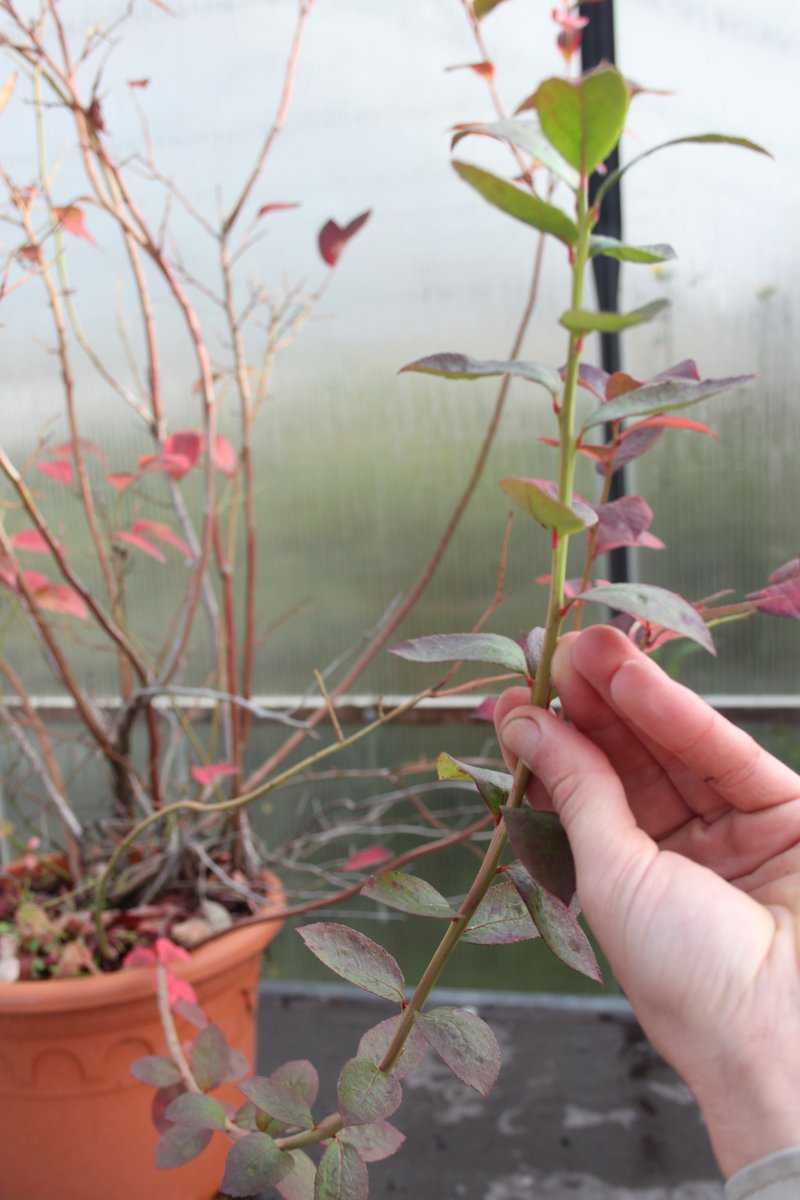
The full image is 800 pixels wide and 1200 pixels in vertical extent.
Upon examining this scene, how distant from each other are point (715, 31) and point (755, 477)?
0.58 meters

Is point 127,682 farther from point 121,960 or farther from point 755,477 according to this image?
point 755,477

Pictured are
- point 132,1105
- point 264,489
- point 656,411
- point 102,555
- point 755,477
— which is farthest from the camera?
point 264,489

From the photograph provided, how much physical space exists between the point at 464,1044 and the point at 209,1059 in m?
0.34

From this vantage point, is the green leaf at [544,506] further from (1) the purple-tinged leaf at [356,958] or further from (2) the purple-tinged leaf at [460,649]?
(1) the purple-tinged leaf at [356,958]

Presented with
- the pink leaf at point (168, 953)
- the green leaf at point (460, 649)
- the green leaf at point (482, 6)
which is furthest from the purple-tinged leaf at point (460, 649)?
the pink leaf at point (168, 953)

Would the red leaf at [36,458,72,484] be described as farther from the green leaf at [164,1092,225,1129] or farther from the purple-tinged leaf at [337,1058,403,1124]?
the purple-tinged leaf at [337,1058,403,1124]

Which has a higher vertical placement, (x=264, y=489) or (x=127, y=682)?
(x=264, y=489)

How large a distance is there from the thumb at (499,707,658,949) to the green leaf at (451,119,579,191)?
23 cm

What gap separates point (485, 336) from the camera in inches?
55.2

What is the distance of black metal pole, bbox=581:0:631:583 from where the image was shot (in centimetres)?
121

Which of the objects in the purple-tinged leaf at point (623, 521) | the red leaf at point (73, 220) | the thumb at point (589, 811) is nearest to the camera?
the thumb at point (589, 811)

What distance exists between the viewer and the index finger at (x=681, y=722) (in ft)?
1.46

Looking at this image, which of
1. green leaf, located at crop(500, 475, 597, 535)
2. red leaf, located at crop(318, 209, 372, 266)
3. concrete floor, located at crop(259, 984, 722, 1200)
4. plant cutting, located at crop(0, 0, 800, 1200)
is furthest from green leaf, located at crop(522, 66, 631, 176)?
concrete floor, located at crop(259, 984, 722, 1200)

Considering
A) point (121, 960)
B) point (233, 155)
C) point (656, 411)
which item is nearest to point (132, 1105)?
point (121, 960)
